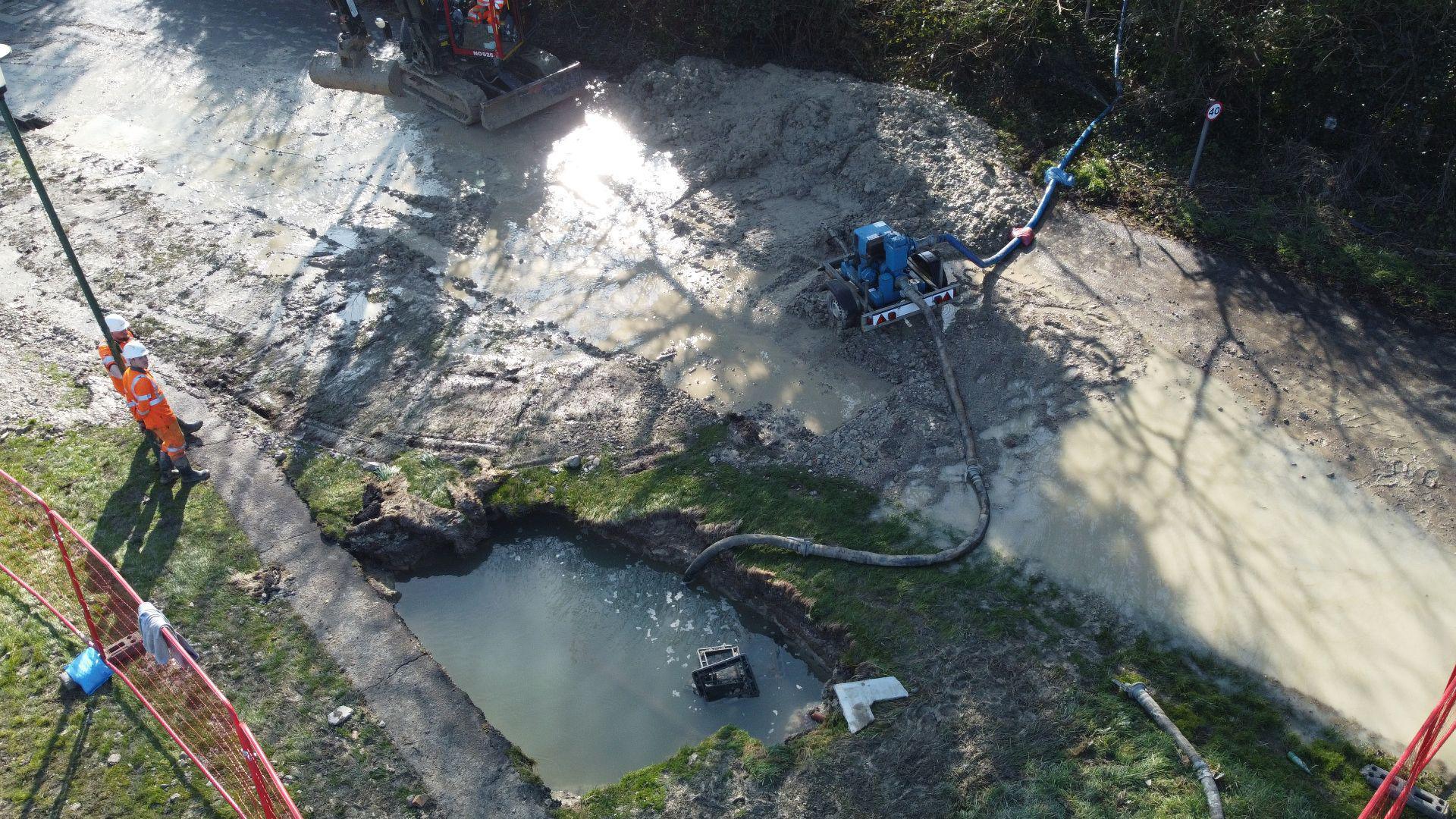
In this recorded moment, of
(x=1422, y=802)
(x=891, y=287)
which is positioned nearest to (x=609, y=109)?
(x=891, y=287)

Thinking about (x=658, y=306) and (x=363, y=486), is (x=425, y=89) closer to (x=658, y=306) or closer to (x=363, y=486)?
(x=658, y=306)

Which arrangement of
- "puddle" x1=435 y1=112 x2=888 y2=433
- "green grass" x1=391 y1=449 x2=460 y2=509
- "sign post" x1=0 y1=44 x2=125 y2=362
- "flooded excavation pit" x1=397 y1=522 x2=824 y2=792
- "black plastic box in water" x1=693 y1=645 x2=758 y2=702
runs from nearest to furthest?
"sign post" x1=0 y1=44 x2=125 y2=362 → "flooded excavation pit" x1=397 y1=522 x2=824 y2=792 → "black plastic box in water" x1=693 y1=645 x2=758 y2=702 → "green grass" x1=391 y1=449 x2=460 y2=509 → "puddle" x1=435 y1=112 x2=888 y2=433

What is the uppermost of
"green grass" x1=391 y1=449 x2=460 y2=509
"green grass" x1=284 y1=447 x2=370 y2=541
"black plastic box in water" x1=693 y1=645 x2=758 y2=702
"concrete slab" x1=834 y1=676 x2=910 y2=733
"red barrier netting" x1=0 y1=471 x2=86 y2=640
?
"concrete slab" x1=834 y1=676 x2=910 y2=733

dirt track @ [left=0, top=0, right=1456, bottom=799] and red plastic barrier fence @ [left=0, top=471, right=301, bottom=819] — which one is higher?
A: dirt track @ [left=0, top=0, right=1456, bottom=799]

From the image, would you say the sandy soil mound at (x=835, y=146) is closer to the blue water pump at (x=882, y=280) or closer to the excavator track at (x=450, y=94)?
the blue water pump at (x=882, y=280)

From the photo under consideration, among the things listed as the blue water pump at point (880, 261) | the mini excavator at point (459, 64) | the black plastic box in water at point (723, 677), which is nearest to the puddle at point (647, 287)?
the blue water pump at point (880, 261)

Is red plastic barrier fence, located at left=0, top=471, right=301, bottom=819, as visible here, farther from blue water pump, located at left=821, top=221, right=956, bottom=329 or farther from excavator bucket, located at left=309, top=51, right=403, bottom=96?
excavator bucket, located at left=309, top=51, right=403, bottom=96

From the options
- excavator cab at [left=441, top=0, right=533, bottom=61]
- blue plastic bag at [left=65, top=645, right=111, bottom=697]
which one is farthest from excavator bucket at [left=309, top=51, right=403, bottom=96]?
blue plastic bag at [left=65, top=645, right=111, bottom=697]
